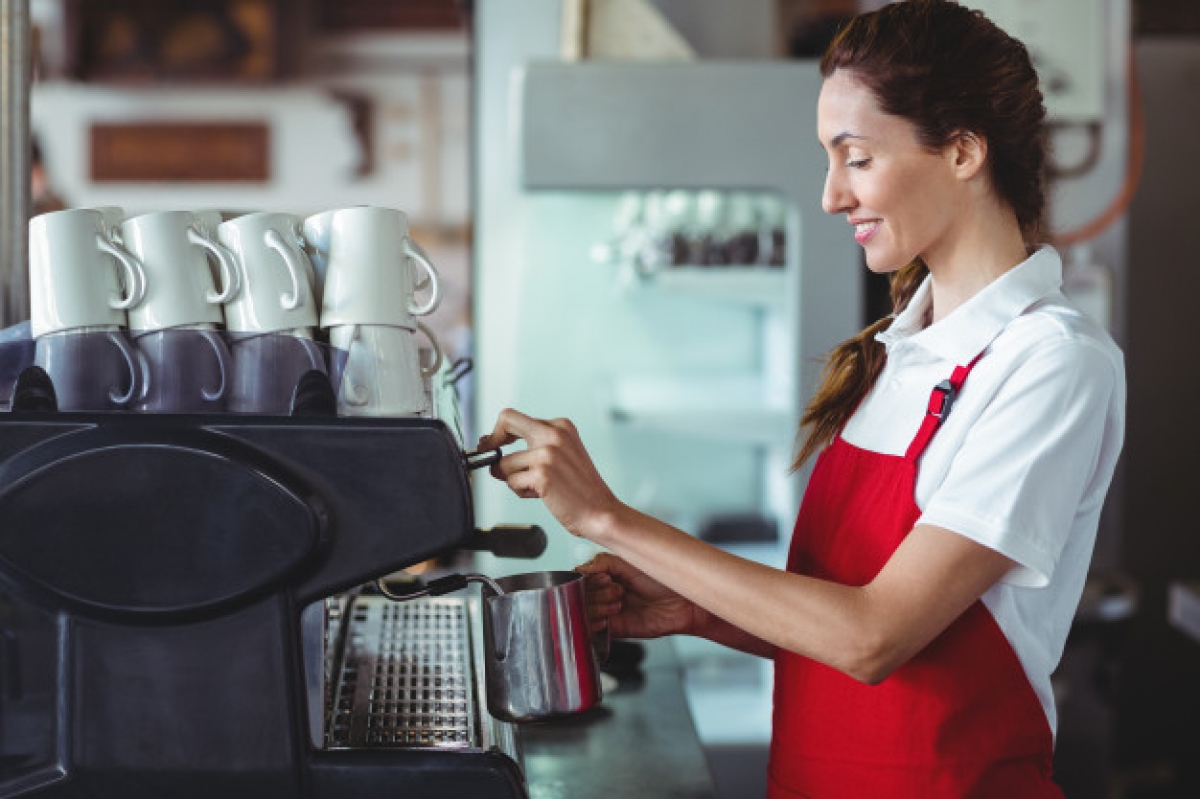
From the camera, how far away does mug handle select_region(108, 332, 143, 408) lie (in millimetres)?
1025

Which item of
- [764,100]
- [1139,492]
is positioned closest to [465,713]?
[764,100]

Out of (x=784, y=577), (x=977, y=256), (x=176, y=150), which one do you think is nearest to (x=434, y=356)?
(x=784, y=577)

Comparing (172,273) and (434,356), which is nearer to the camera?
(172,273)

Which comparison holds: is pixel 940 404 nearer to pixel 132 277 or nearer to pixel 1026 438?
pixel 1026 438

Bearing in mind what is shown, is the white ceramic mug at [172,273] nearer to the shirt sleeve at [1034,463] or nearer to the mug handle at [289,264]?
the mug handle at [289,264]

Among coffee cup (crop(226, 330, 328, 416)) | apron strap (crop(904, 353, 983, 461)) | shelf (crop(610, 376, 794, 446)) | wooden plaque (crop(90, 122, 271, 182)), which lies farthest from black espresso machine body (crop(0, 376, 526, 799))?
wooden plaque (crop(90, 122, 271, 182))

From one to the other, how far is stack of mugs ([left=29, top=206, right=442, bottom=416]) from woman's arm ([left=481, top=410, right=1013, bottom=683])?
5.1 inches

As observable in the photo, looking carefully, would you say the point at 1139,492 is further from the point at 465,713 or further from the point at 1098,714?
the point at 465,713

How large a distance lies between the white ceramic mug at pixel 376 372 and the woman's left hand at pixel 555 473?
3.6 inches

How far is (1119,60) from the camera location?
2746 millimetres

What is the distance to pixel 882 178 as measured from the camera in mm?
1218

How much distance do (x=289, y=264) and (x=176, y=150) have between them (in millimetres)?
6267

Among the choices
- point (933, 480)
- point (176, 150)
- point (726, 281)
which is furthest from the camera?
point (176, 150)

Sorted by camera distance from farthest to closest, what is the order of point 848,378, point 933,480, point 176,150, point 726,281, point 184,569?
point 176,150 → point 726,281 → point 848,378 → point 933,480 → point 184,569
